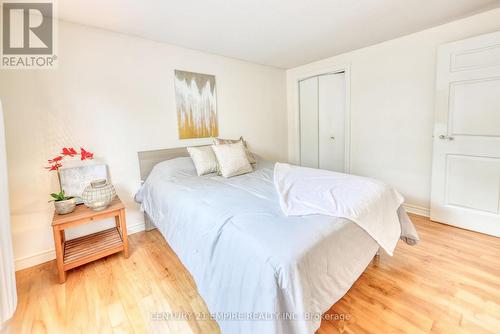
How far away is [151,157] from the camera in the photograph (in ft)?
8.44

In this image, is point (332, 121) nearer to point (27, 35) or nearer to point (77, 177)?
point (77, 177)

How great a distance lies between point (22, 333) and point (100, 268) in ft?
2.06

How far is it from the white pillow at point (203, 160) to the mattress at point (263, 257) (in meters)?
0.71

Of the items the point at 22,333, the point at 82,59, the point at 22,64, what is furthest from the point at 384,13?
the point at 22,333

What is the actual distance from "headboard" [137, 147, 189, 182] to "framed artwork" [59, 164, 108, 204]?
1.29ft

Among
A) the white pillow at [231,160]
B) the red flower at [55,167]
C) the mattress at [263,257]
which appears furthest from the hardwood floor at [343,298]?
the white pillow at [231,160]

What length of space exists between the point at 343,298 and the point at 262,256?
3.02 ft

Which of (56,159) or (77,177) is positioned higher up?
(56,159)

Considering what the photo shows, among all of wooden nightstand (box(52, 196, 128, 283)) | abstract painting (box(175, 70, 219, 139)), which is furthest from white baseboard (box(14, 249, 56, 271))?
abstract painting (box(175, 70, 219, 139))

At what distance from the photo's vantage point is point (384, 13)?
212 cm

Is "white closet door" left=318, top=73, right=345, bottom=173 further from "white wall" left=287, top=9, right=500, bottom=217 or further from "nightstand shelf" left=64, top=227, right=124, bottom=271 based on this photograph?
Answer: "nightstand shelf" left=64, top=227, right=124, bottom=271

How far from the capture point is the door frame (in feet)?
10.7

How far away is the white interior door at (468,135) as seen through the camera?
2158 mm

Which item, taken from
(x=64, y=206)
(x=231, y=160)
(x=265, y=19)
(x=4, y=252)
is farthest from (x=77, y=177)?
(x=265, y=19)
